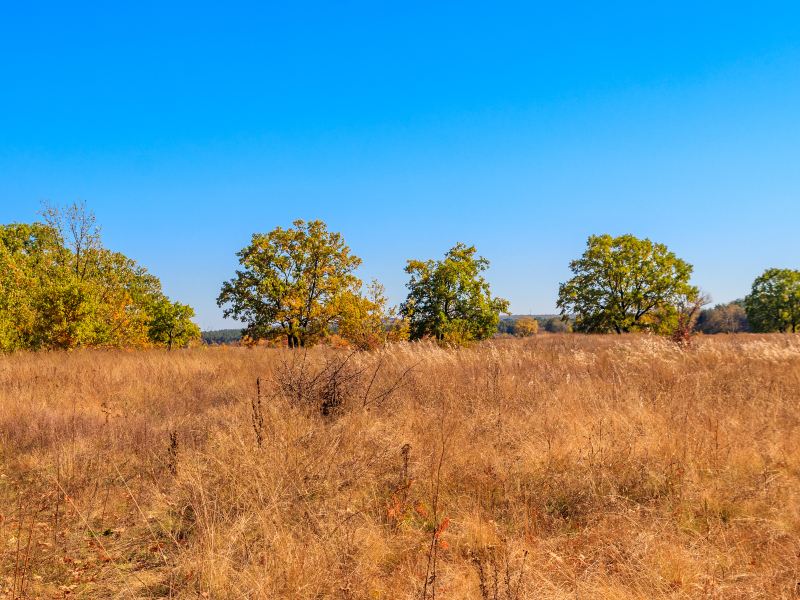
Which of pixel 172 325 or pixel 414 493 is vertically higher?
pixel 172 325

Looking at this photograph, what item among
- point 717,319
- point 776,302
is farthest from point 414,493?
point 717,319

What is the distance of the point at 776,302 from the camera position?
2127 inches

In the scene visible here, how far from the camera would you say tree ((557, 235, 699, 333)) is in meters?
39.9

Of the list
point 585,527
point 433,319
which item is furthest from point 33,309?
point 433,319

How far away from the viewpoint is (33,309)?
17734 mm

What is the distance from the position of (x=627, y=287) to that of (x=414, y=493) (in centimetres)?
4145

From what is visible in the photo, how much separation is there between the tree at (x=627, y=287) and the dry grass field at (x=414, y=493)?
114ft

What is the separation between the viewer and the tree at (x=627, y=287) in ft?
131

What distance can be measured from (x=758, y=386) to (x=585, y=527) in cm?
574

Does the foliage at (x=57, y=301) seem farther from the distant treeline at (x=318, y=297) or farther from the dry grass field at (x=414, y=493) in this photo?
the dry grass field at (x=414, y=493)

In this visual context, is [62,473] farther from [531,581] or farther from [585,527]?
[585,527]

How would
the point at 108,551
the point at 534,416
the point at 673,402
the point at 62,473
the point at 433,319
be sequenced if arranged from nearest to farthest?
the point at 108,551
the point at 62,473
the point at 534,416
the point at 673,402
the point at 433,319

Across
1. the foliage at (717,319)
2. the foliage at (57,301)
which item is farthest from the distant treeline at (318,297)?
the foliage at (717,319)

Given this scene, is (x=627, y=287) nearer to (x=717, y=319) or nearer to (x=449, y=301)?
(x=449, y=301)
